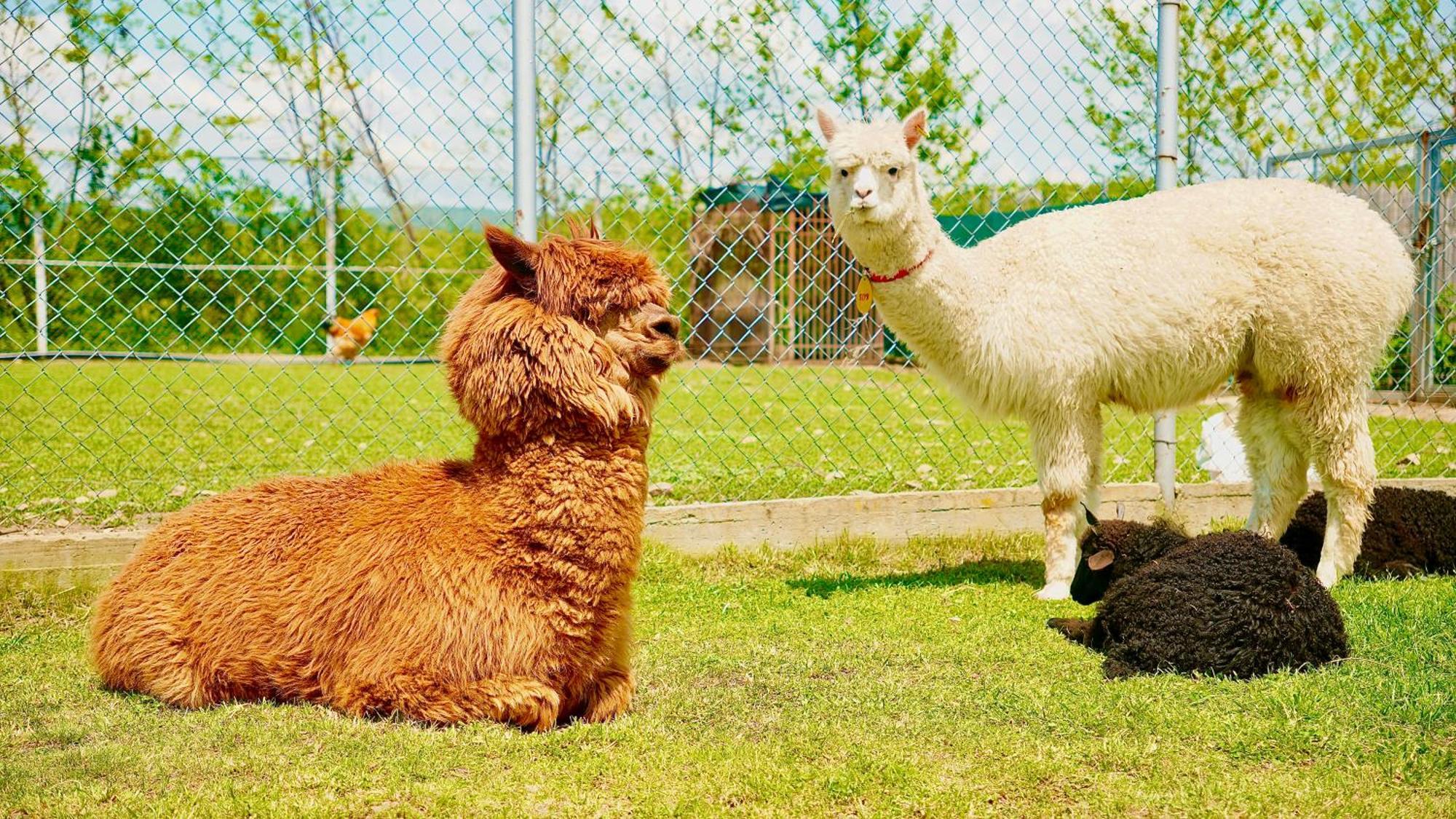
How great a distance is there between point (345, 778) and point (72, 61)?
4.35 meters

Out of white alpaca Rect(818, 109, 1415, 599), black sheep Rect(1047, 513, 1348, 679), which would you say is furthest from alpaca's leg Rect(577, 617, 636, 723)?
white alpaca Rect(818, 109, 1415, 599)

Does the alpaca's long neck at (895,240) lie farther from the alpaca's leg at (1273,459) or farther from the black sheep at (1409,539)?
the black sheep at (1409,539)

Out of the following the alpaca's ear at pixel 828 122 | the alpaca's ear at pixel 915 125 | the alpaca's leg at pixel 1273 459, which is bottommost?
the alpaca's leg at pixel 1273 459

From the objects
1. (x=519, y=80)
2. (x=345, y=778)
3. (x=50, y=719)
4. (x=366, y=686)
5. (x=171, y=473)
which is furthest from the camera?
(x=171, y=473)

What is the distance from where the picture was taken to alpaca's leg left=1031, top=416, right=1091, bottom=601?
452 cm

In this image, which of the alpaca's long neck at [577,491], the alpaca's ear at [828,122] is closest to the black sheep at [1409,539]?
the alpaca's ear at [828,122]

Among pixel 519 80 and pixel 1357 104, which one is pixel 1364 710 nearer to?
pixel 519 80

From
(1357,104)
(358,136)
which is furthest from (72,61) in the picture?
(1357,104)

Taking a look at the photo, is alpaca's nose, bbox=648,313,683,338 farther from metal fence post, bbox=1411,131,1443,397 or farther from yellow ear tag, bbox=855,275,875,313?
metal fence post, bbox=1411,131,1443,397

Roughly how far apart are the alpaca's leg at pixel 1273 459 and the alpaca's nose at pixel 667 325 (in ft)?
10.7

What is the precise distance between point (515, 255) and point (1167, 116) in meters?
4.04

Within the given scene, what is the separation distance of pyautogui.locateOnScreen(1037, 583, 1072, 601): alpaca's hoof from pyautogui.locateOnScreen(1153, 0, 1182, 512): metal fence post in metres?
1.24

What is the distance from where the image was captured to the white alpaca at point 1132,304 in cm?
444

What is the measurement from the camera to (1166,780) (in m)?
2.48
